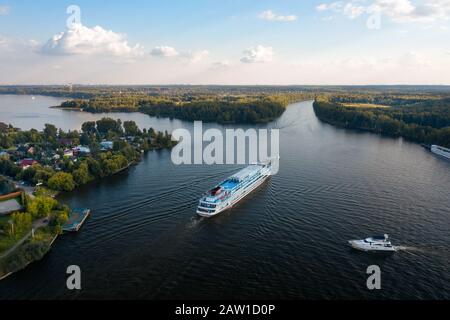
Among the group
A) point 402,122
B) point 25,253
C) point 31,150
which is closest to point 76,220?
point 25,253

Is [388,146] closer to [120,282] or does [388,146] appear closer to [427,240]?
[427,240]

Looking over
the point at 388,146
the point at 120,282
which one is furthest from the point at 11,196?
the point at 388,146

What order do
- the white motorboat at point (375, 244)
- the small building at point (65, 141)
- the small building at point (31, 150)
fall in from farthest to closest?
the small building at point (65, 141), the small building at point (31, 150), the white motorboat at point (375, 244)

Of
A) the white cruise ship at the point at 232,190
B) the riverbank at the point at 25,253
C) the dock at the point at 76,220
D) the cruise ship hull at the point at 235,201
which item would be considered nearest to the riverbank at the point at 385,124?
the white cruise ship at the point at 232,190

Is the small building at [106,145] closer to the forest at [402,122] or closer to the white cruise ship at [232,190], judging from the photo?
the white cruise ship at [232,190]

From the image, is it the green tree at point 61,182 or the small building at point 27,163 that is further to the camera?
the small building at point 27,163

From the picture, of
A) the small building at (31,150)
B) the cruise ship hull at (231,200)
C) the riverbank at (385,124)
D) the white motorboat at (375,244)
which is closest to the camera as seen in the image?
the white motorboat at (375,244)
